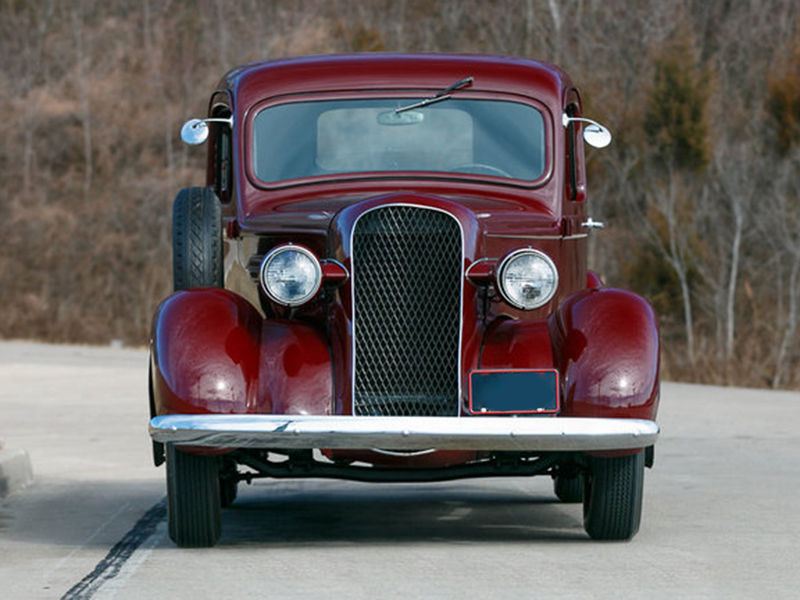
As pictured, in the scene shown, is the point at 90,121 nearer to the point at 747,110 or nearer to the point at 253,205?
the point at 747,110

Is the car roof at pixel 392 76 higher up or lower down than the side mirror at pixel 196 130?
higher up

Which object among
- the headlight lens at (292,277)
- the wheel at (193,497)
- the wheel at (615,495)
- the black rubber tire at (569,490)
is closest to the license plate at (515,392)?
the wheel at (615,495)

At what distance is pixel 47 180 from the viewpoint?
56.5 m

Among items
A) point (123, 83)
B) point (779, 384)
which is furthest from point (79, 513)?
point (123, 83)

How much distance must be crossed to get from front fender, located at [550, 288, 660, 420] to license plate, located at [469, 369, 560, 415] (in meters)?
0.10

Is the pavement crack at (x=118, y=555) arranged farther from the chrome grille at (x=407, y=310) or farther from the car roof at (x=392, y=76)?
the car roof at (x=392, y=76)

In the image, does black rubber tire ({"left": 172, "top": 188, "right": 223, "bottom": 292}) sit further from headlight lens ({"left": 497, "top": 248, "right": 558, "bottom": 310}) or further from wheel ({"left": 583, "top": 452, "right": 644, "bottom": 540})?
wheel ({"left": 583, "top": 452, "right": 644, "bottom": 540})

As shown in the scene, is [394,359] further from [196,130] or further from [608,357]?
[196,130]

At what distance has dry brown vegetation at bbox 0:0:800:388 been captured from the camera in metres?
36.3

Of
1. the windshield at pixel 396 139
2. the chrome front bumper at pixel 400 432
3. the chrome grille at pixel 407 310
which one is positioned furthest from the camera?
the windshield at pixel 396 139

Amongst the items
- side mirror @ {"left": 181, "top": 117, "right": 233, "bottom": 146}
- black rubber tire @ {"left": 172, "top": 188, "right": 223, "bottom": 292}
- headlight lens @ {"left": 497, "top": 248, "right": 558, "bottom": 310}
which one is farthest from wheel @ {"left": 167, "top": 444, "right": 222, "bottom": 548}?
side mirror @ {"left": 181, "top": 117, "right": 233, "bottom": 146}

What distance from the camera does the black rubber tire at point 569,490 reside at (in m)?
10.8

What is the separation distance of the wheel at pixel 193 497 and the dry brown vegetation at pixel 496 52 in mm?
19039

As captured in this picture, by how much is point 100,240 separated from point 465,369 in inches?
1793
